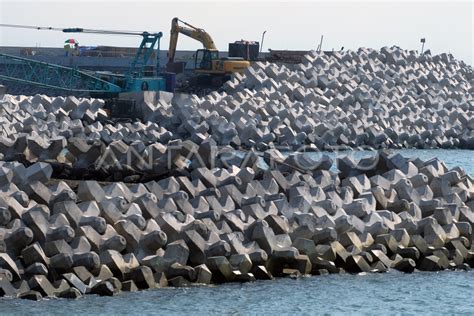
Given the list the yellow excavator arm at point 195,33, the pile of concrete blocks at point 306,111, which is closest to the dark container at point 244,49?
the yellow excavator arm at point 195,33

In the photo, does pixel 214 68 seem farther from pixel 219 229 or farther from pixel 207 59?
pixel 219 229

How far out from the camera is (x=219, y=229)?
1833 cm

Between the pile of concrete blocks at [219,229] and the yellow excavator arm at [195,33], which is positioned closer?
the pile of concrete blocks at [219,229]

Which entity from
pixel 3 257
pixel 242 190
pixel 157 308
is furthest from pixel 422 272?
pixel 3 257

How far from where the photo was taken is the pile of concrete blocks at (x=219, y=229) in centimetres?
1669

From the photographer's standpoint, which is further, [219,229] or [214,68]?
[214,68]

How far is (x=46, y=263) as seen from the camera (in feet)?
54.1

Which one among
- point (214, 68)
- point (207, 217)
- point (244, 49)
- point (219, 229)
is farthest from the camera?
point (244, 49)

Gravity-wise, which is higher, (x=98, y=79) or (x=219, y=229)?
(x=98, y=79)

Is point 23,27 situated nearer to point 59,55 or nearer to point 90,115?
point 59,55

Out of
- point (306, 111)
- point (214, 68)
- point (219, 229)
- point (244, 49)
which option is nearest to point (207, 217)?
point (219, 229)

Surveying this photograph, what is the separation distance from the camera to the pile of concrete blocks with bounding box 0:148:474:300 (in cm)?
1669

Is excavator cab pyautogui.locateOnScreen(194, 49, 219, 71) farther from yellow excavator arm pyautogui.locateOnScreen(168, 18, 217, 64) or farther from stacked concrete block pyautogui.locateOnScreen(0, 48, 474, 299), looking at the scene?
stacked concrete block pyautogui.locateOnScreen(0, 48, 474, 299)

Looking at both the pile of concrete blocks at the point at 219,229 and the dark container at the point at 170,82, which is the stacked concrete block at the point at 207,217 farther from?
the dark container at the point at 170,82
